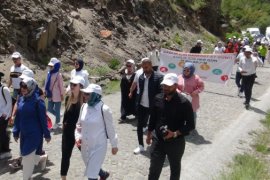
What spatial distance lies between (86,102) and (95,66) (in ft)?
39.6

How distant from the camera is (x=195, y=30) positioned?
106 feet

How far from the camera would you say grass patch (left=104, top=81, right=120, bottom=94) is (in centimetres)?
1542

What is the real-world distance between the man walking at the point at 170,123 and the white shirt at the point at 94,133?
1.99 feet

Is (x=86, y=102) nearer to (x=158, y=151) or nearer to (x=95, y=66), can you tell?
(x=158, y=151)

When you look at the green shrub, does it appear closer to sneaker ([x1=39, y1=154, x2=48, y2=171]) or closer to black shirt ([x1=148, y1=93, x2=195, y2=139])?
sneaker ([x1=39, y1=154, x2=48, y2=171])

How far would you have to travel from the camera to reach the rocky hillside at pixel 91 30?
16516 mm

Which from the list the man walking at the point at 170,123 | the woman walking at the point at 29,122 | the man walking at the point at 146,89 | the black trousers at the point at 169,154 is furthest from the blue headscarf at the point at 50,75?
the black trousers at the point at 169,154

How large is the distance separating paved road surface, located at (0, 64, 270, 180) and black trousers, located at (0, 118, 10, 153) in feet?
0.77

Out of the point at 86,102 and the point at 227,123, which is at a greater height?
the point at 86,102

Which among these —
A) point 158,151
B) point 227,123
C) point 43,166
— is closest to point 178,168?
point 158,151

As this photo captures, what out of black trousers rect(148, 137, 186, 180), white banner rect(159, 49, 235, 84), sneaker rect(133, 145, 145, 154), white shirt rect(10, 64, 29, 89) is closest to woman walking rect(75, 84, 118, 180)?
black trousers rect(148, 137, 186, 180)

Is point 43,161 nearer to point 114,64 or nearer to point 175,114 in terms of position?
point 175,114

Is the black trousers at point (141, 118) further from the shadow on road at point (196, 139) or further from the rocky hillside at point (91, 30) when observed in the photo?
the rocky hillside at point (91, 30)

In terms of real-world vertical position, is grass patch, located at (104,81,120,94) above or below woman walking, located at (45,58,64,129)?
below
